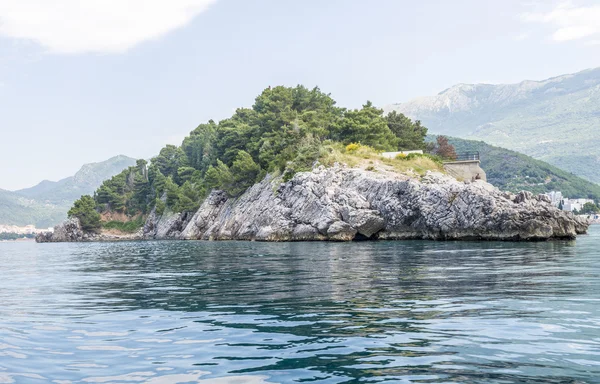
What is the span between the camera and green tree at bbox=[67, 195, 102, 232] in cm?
13125

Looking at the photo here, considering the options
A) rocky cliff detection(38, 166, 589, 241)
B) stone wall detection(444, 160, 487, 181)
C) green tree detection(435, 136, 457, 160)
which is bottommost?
rocky cliff detection(38, 166, 589, 241)

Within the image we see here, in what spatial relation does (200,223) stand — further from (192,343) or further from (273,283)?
(192,343)

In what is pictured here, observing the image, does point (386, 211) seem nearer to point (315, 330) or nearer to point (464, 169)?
point (464, 169)

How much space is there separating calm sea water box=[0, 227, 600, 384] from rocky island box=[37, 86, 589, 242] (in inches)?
1231

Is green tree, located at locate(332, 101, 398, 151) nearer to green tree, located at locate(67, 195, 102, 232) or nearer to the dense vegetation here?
the dense vegetation

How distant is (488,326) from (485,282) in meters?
7.69

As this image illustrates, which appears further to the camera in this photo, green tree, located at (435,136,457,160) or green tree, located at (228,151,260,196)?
green tree, located at (435,136,457,160)

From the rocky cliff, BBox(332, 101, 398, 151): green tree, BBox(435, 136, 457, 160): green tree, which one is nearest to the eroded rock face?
the rocky cliff

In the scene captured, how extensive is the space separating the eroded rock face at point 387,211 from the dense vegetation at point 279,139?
6.02 meters

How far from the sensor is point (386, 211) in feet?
194

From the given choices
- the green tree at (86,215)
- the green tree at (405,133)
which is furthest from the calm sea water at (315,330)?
the green tree at (86,215)

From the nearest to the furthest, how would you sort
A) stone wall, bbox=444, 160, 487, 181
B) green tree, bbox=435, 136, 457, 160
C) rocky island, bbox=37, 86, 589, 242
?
rocky island, bbox=37, 86, 589, 242 → stone wall, bbox=444, 160, 487, 181 → green tree, bbox=435, 136, 457, 160

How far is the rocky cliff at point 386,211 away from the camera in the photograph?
47.4 meters

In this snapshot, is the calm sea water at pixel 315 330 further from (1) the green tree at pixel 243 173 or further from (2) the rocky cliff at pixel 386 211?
(1) the green tree at pixel 243 173
